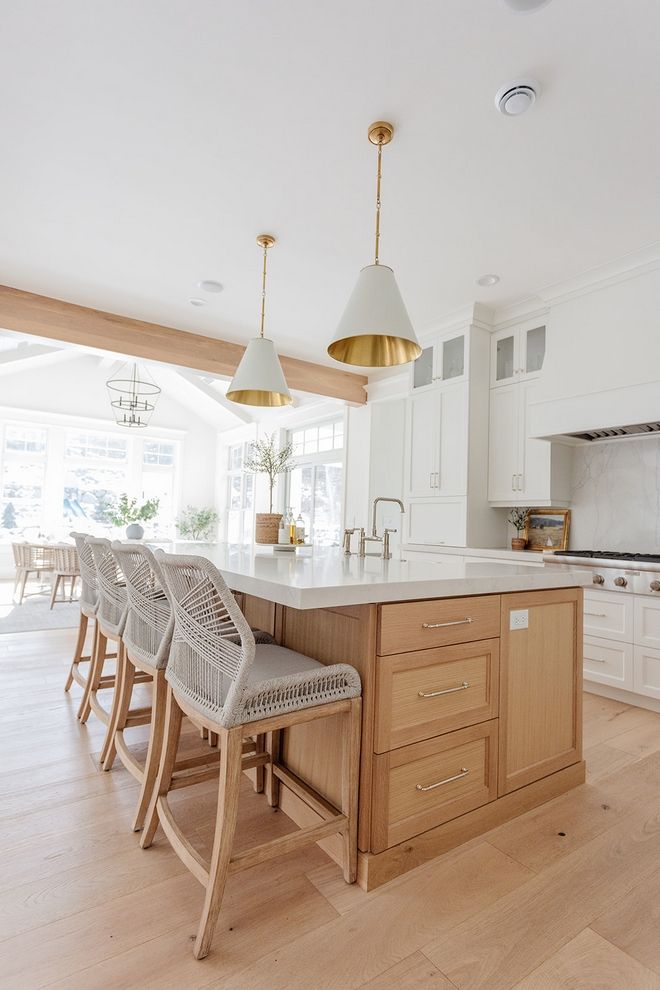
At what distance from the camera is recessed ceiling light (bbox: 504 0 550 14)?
1785 mm

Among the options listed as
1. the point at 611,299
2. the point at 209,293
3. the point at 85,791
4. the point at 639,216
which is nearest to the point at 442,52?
the point at 639,216

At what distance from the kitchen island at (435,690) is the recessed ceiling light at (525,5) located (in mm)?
1959

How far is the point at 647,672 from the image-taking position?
3141 mm

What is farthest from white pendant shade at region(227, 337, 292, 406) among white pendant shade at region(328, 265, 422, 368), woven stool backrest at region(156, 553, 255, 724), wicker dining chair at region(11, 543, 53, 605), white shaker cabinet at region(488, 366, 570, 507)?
wicker dining chair at region(11, 543, 53, 605)

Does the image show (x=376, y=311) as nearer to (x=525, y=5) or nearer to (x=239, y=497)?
(x=525, y=5)

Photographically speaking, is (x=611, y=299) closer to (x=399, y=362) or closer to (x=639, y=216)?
(x=639, y=216)

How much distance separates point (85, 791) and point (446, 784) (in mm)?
1416

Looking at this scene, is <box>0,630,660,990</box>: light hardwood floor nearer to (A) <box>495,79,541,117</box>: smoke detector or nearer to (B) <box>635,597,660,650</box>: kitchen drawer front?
(B) <box>635,597,660,650</box>: kitchen drawer front

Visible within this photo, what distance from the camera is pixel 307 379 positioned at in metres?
5.72

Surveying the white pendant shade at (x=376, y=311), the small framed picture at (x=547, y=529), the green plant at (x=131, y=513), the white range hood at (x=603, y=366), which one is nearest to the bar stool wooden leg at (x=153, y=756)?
the white pendant shade at (x=376, y=311)

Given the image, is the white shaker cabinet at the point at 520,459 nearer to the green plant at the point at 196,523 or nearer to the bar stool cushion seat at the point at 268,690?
the bar stool cushion seat at the point at 268,690

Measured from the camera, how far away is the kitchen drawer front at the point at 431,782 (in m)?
1.58

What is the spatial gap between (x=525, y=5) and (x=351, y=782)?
103 inches

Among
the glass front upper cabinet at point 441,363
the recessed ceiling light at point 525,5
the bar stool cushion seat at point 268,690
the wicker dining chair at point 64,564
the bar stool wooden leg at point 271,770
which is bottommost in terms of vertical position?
the bar stool wooden leg at point 271,770
